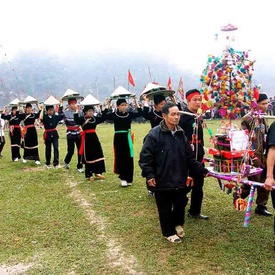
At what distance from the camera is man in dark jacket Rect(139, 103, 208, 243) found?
4.41 metres

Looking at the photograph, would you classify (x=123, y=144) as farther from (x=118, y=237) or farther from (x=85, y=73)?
(x=85, y=73)

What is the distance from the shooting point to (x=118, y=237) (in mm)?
4797

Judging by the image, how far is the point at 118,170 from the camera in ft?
24.4

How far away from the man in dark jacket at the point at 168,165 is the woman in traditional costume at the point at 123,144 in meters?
2.81

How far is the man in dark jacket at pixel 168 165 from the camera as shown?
4.41 meters

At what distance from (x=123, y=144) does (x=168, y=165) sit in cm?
306

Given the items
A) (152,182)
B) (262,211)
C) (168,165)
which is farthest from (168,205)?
(262,211)

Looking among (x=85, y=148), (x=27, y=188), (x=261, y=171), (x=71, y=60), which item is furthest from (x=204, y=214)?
(x=71, y=60)

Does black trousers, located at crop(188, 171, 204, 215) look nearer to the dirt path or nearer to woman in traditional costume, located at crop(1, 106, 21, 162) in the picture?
the dirt path

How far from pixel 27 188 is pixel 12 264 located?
3.79 meters

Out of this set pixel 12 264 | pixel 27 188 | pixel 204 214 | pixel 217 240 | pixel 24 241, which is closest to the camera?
pixel 12 264

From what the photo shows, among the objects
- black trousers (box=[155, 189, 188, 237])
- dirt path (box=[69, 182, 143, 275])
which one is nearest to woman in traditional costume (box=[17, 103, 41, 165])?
dirt path (box=[69, 182, 143, 275])

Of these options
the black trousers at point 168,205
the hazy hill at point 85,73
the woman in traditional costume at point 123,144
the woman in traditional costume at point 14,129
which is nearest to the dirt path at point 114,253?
the black trousers at point 168,205

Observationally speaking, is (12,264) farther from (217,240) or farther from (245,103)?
(245,103)
